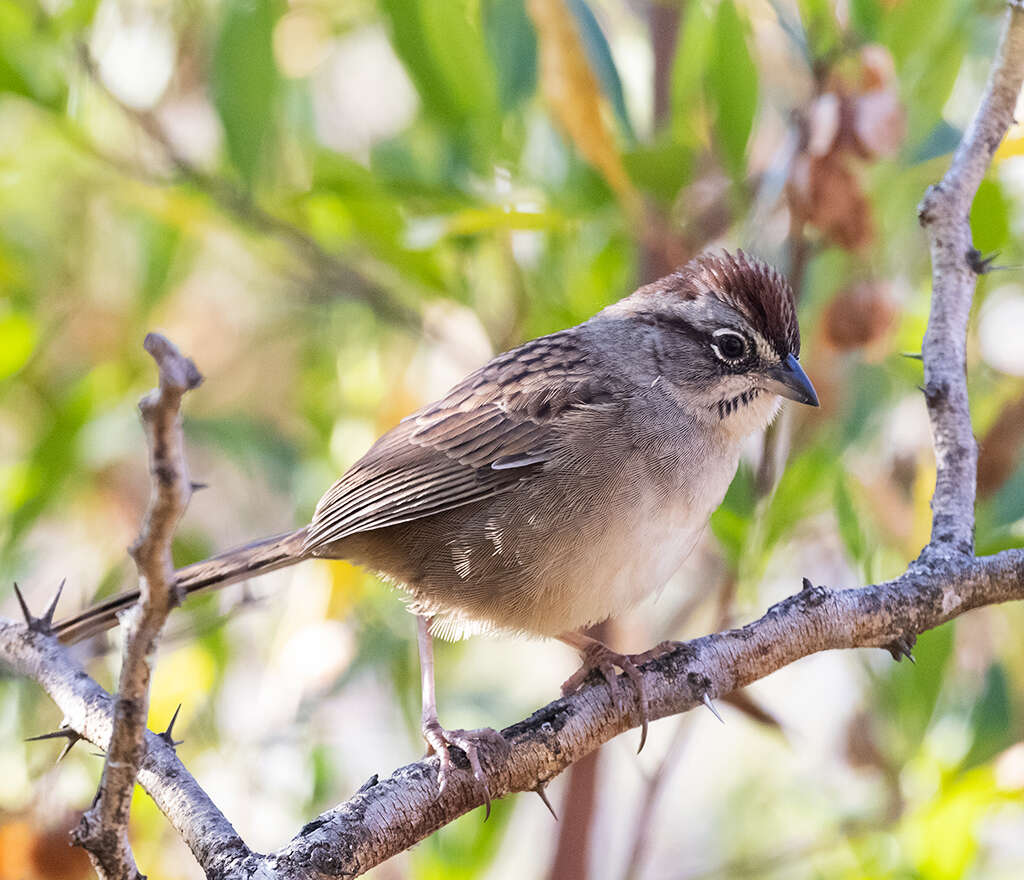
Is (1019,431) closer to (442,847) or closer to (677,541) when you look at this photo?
(677,541)

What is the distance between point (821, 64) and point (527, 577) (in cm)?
193

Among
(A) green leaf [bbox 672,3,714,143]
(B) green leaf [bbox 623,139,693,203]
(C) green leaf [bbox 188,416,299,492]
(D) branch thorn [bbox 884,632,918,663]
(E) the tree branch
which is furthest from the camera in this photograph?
(C) green leaf [bbox 188,416,299,492]

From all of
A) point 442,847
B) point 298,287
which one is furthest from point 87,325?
point 442,847

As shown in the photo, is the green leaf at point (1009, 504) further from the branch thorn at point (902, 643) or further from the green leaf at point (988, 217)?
the branch thorn at point (902, 643)

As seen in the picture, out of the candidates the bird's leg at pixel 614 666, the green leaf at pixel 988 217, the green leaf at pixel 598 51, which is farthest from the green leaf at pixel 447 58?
the bird's leg at pixel 614 666

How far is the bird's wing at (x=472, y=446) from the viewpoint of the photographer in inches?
139

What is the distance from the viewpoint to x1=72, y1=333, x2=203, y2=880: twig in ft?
4.98

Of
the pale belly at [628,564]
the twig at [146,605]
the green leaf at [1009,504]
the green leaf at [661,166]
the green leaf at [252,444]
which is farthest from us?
the green leaf at [252,444]

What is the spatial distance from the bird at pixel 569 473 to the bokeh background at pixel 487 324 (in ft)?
0.97

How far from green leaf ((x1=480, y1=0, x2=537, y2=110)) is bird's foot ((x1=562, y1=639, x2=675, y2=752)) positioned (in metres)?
1.95

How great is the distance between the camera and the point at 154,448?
1536mm

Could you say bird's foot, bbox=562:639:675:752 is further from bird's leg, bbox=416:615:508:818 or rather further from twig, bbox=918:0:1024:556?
twig, bbox=918:0:1024:556

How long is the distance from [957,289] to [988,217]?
0.81 m

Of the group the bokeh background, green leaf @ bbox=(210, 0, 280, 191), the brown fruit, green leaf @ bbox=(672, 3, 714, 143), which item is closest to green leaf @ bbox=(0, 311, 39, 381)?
the bokeh background
